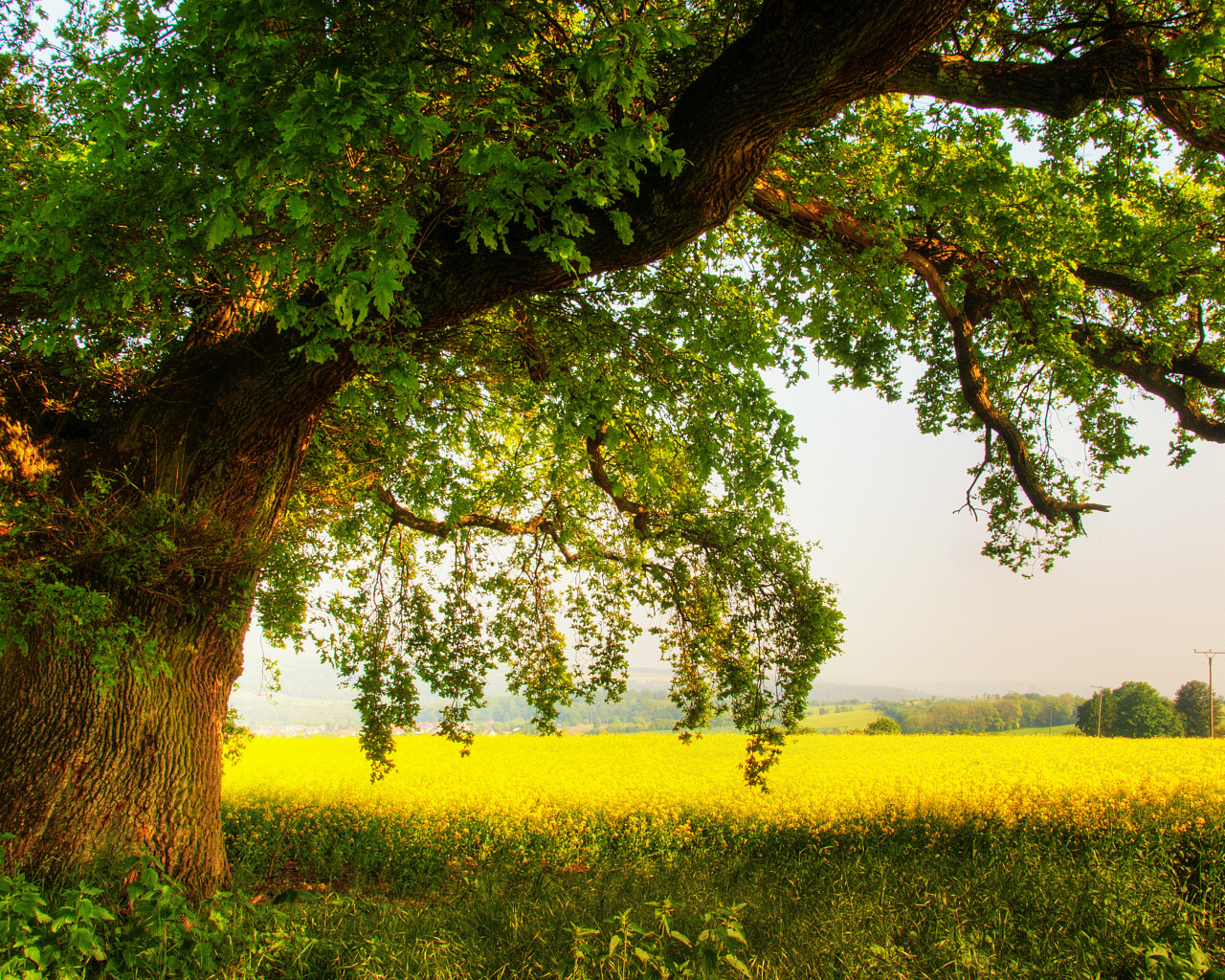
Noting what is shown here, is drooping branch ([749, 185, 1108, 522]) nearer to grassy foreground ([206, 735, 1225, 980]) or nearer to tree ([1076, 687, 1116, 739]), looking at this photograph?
grassy foreground ([206, 735, 1225, 980])

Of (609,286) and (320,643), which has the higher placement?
(609,286)

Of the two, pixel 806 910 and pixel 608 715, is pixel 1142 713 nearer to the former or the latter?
pixel 608 715

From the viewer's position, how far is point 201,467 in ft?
17.4

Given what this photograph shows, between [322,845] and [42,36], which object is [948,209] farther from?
[322,845]

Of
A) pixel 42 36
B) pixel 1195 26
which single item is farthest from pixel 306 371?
pixel 1195 26

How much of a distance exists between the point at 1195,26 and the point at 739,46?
10.1 ft

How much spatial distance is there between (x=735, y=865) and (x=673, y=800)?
3.24 m

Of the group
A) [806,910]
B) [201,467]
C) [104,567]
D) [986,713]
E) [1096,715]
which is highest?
[201,467]

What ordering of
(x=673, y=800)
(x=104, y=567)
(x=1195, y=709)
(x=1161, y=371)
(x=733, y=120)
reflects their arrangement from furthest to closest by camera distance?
(x=1195, y=709), (x=673, y=800), (x=1161, y=371), (x=104, y=567), (x=733, y=120)

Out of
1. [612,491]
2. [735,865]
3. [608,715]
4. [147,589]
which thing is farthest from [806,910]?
[608,715]

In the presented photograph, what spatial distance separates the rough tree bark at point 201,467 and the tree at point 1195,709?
50.5 meters

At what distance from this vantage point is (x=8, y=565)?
4.19 meters

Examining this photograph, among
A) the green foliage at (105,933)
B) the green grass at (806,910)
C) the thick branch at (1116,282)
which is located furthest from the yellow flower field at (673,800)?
the thick branch at (1116,282)

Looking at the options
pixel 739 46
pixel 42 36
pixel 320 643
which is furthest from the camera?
pixel 320 643
